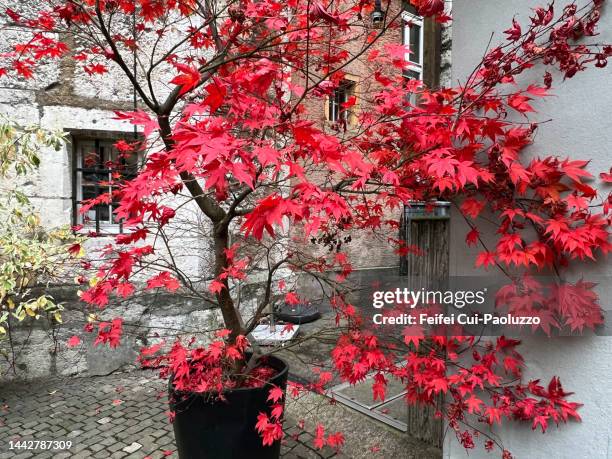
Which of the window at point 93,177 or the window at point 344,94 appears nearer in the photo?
the window at point 344,94

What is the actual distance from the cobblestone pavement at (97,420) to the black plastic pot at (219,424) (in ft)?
2.12

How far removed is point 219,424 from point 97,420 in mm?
1742

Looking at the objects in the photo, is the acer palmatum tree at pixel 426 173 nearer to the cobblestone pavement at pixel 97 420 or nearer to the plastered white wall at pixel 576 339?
the plastered white wall at pixel 576 339

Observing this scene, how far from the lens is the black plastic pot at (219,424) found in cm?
251

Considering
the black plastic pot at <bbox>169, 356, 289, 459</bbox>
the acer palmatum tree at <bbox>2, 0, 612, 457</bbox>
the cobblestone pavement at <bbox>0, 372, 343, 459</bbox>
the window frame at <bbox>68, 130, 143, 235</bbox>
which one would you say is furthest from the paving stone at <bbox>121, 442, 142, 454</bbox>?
the window frame at <bbox>68, 130, 143, 235</bbox>

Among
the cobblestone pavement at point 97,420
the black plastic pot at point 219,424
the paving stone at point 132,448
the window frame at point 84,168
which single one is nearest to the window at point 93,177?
the window frame at point 84,168

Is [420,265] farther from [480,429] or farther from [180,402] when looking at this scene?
[180,402]

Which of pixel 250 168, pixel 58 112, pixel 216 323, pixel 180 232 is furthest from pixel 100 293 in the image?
pixel 58 112

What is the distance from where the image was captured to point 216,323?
4934mm

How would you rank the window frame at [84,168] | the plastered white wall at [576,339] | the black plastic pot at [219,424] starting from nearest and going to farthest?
1. the plastered white wall at [576,339]
2. the black plastic pot at [219,424]
3. the window frame at [84,168]

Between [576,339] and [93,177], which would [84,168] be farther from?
[576,339]

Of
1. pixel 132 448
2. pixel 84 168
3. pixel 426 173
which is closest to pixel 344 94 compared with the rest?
pixel 426 173

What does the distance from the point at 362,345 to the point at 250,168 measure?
1.59 metres

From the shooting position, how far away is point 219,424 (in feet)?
8.27
